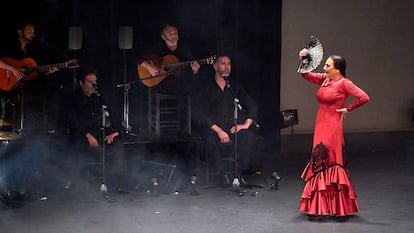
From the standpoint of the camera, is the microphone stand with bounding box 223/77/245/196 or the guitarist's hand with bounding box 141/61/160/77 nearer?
the microphone stand with bounding box 223/77/245/196

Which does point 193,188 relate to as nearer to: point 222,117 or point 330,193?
point 222,117

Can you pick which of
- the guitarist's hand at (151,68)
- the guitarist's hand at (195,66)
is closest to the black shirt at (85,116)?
the guitarist's hand at (151,68)

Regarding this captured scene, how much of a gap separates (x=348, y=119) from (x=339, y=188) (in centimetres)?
480

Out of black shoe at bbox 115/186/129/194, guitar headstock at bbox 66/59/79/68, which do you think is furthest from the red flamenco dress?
guitar headstock at bbox 66/59/79/68

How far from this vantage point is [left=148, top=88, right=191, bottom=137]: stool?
8.61m

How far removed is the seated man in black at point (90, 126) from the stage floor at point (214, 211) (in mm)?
393

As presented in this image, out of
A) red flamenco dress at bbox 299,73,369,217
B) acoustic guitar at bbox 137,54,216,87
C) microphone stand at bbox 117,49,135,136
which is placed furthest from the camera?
acoustic guitar at bbox 137,54,216,87

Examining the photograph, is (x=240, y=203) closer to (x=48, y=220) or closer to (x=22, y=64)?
(x=48, y=220)

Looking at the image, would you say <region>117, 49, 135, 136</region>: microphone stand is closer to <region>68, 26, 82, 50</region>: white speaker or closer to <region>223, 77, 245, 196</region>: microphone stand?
<region>68, 26, 82, 50</region>: white speaker

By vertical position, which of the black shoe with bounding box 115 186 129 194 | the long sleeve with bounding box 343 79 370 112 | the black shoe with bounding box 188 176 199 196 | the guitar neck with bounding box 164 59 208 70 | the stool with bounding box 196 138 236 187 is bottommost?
the black shoe with bounding box 115 186 129 194

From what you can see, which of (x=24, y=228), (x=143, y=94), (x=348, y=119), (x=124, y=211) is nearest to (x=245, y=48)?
(x=143, y=94)

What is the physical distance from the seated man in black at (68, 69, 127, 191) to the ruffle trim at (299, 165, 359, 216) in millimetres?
2142

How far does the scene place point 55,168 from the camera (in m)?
8.04

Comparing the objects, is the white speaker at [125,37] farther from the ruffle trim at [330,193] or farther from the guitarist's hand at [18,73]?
the ruffle trim at [330,193]
